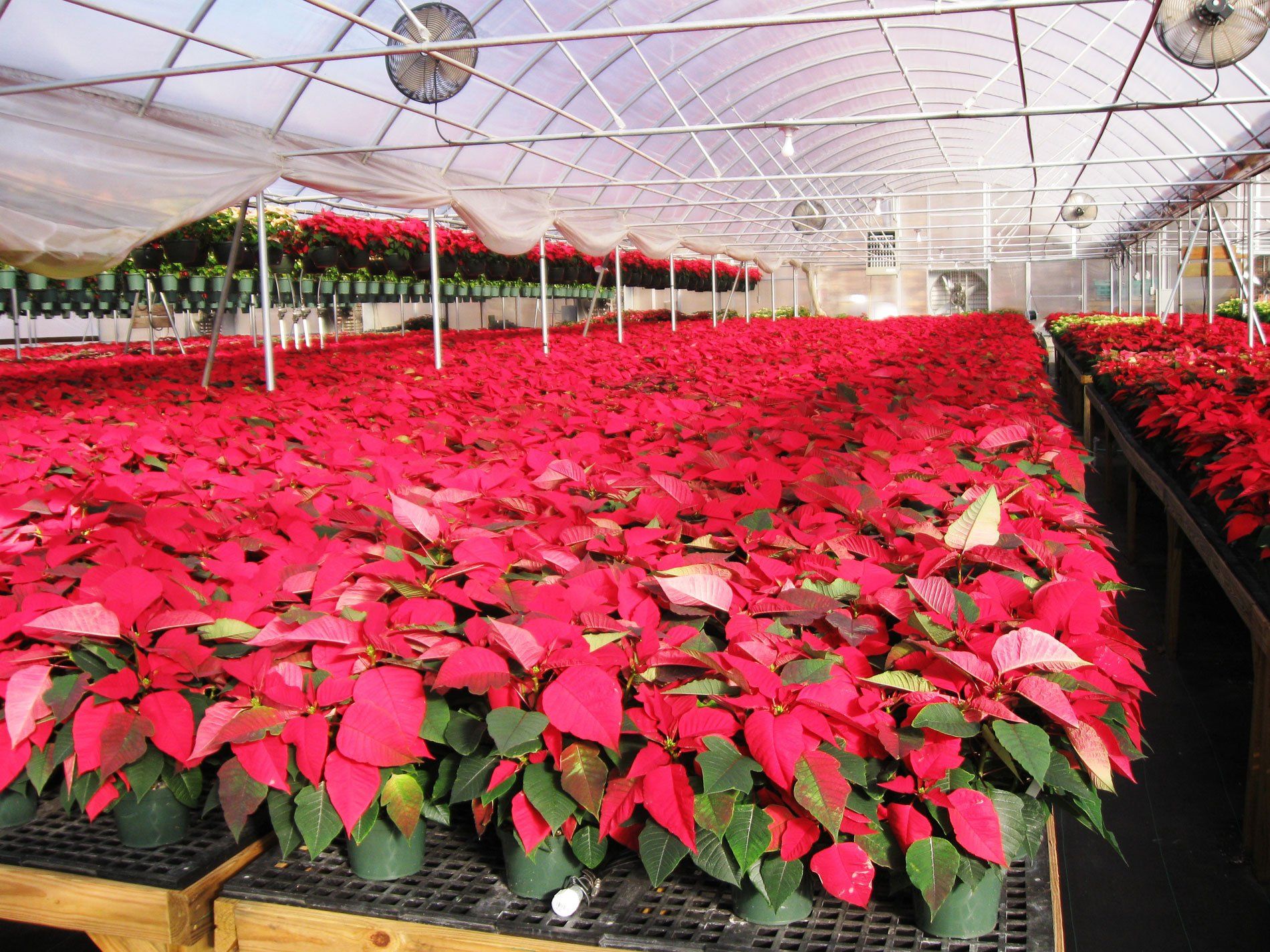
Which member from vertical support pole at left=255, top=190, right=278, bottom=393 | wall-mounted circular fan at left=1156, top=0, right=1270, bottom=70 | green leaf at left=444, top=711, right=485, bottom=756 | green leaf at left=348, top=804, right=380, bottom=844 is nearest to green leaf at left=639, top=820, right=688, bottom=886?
green leaf at left=444, top=711, right=485, bottom=756

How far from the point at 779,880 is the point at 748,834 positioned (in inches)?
2.6

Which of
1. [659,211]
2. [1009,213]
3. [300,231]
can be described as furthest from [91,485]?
[1009,213]

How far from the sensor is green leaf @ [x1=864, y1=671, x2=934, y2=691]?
3.93ft

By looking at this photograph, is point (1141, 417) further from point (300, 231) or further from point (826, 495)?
point (300, 231)

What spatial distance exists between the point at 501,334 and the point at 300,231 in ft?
15.4

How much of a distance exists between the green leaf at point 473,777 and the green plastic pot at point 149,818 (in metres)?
0.49

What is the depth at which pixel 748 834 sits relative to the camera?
1.14m

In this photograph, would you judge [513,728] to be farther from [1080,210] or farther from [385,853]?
[1080,210]

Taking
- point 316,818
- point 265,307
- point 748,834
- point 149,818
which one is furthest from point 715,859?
point 265,307

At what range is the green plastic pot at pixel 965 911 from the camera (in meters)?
A: 1.20

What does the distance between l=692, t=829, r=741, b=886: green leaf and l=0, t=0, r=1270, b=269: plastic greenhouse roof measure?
3.31 m

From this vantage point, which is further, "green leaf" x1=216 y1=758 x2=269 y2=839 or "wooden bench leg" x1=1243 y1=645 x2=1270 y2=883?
"wooden bench leg" x1=1243 y1=645 x2=1270 y2=883

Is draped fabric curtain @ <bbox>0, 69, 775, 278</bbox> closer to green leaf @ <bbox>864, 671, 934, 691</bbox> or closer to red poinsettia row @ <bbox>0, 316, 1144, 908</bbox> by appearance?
red poinsettia row @ <bbox>0, 316, 1144, 908</bbox>

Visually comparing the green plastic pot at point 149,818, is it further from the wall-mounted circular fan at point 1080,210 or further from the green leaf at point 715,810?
the wall-mounted circular fan at point 1080,210
